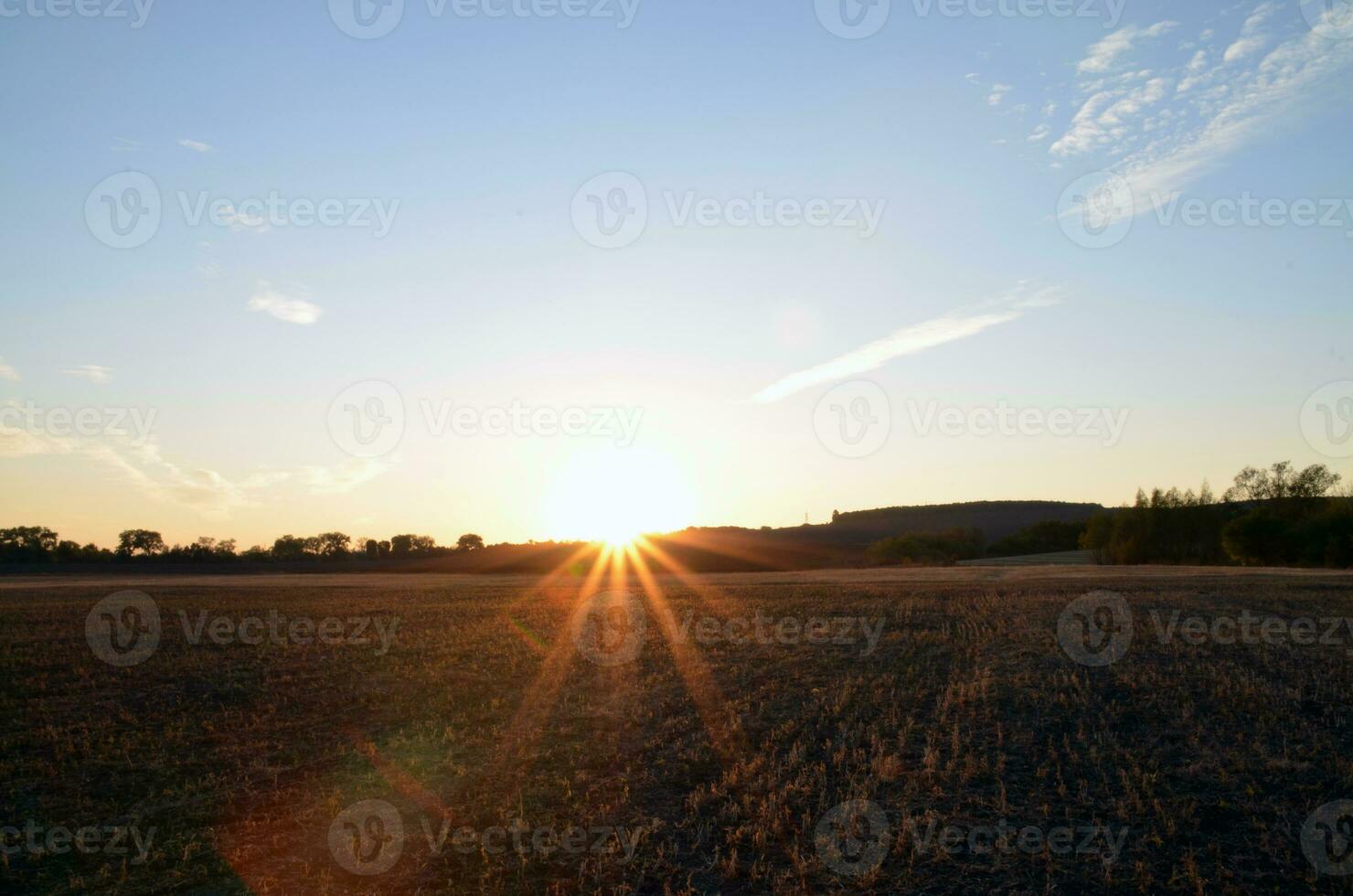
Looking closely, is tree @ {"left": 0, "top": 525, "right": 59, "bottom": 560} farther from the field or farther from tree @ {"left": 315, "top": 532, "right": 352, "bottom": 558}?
the field

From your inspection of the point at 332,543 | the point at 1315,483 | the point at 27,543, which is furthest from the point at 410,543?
the point at 1315,483

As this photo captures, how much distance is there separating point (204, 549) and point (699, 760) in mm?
112012

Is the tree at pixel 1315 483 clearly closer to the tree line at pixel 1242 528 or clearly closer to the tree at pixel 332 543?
the tree line at pixel 1242 528

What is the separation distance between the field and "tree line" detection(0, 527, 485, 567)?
282ft

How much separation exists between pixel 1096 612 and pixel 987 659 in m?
9.43

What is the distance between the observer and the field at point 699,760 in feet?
33.7

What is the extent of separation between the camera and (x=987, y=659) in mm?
21406

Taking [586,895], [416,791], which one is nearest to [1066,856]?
[586,895]

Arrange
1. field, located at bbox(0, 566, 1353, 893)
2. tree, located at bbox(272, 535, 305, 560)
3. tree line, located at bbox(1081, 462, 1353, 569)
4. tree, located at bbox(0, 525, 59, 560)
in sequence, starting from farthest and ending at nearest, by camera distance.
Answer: tree, located at bbox(272, 535, 305, 560) < tree, located at bbox(0, 525, 59, 560) < tree line, located at bbox(1081, 462, 1353, 569) < field, located at bbox(0, 566, 1353, 893)

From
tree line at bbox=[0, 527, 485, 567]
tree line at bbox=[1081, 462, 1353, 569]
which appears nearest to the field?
tree line at bbox=[1081, 462, 1353, 569]

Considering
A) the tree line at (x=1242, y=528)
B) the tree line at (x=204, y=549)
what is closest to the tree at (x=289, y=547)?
the tree line at (x=204, y=549)

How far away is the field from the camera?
33.7 ft

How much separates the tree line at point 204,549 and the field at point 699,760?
→ 86.1m

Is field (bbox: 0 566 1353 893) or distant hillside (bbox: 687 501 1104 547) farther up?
distant hillside (bbox: 687 501 1104 547)
